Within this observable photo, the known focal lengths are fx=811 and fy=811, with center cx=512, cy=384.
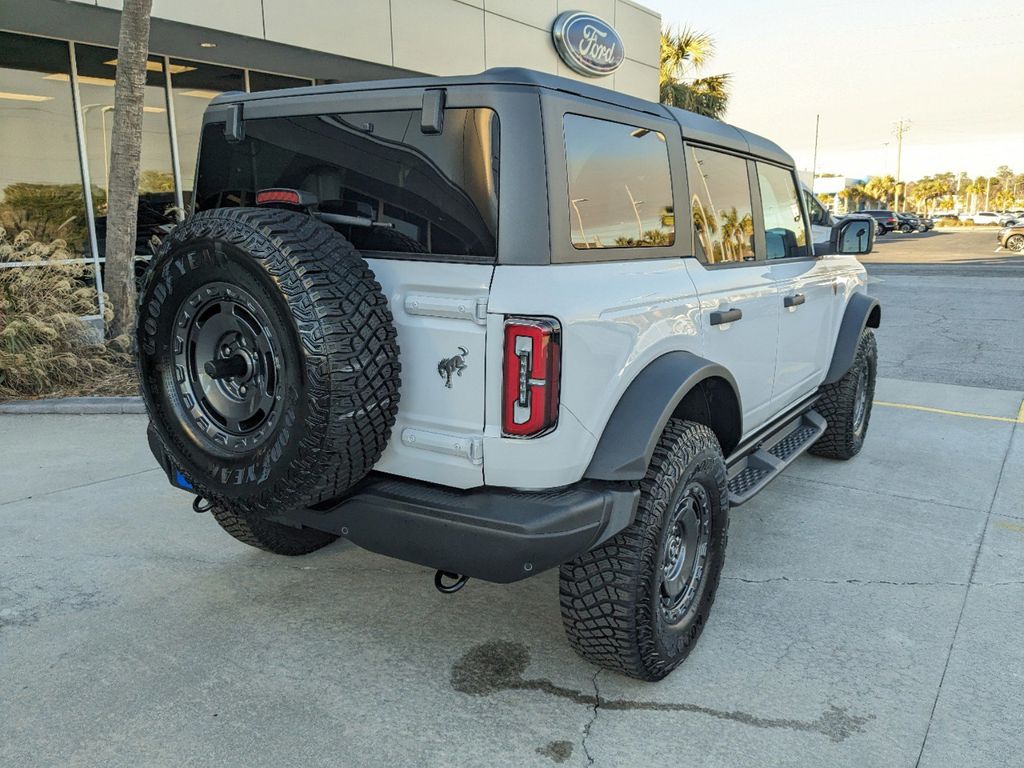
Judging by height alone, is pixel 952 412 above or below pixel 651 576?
below

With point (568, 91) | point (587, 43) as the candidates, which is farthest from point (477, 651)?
point (587, 43)

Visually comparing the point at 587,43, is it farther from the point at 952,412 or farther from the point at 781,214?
the point at 781,214

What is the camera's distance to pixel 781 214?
4285mm

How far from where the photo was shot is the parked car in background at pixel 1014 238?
96.4 feet

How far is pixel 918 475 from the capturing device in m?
5.14

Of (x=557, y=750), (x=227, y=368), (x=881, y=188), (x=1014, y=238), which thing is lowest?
(x=557, y=750)

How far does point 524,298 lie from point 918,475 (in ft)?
12.7

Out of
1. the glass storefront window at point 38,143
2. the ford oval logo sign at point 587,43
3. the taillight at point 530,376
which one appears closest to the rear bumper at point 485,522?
the taillight at point 530,376

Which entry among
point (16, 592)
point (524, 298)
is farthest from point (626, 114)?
point (16, 592)

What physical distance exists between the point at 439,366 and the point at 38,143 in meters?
9.19

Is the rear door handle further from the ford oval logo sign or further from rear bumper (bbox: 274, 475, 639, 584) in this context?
the ford oval logo sign

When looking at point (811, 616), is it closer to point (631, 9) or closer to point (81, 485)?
point (81, 485)

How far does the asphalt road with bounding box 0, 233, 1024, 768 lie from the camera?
251 centimetres

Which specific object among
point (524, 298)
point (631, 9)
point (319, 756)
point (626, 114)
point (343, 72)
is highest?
point (631, 9)
